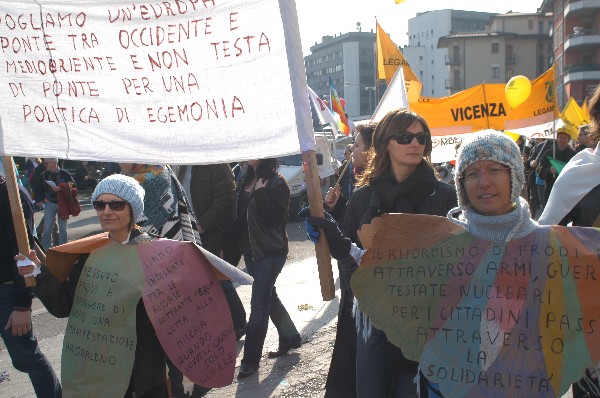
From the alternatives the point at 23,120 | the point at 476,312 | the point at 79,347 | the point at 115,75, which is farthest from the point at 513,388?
the point at 23,120

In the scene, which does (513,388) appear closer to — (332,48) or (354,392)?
(354,392)

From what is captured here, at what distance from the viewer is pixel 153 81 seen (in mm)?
3375

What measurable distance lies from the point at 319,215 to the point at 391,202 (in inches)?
14.4


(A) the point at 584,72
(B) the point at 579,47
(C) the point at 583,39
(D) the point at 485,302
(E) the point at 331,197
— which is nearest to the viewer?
(D) the point at 485,302

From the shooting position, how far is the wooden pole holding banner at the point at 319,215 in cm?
293

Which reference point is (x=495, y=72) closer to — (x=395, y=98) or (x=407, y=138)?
(x=395, y=98)

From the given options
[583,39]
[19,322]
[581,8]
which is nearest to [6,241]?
[19,322]

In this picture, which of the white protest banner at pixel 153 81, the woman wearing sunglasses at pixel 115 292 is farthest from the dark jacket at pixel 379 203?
the woman wearing sunglasses at pixel 115 292

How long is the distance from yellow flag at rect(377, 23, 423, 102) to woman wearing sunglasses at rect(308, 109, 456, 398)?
18.8ft

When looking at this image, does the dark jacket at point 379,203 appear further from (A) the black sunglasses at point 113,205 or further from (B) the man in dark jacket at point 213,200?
(B) the man in dark jacket at point 213,200

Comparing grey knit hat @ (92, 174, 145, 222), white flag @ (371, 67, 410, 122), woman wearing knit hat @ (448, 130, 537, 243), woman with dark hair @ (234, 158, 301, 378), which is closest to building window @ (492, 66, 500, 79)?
white flag @ (371, 67, 410, 122)

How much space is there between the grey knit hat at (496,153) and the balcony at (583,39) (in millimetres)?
53559

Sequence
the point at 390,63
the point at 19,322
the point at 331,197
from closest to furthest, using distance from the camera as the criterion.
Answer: the point at 19,322
the point at 331,197
the point at 390,63

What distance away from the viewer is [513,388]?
2354mm
